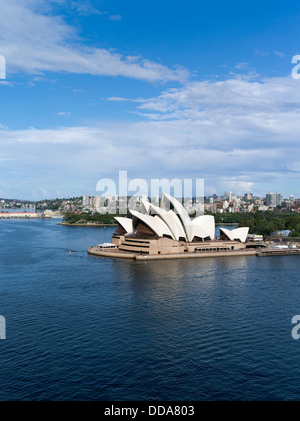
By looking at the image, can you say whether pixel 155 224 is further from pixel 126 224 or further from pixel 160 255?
pixel 126 224

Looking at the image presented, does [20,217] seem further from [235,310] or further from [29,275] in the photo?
[235,310]

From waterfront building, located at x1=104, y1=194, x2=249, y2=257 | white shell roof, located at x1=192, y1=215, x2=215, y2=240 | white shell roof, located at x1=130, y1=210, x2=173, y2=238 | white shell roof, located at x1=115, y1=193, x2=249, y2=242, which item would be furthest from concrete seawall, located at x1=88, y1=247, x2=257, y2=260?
white shell roof, located at x1=192, y1=215, x2=215, y2=240

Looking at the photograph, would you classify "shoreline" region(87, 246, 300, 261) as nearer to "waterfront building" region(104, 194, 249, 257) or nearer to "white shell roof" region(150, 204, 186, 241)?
"waterfront building" region(104, 194, 249, 257)

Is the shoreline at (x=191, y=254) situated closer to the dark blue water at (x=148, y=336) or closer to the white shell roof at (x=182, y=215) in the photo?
the white shell roof at (x=182, y=215)

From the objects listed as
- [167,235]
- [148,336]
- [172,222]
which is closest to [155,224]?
[167,235]

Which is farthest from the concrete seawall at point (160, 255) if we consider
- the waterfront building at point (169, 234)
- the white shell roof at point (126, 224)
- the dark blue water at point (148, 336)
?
the dark blue water at point (148, 336)
